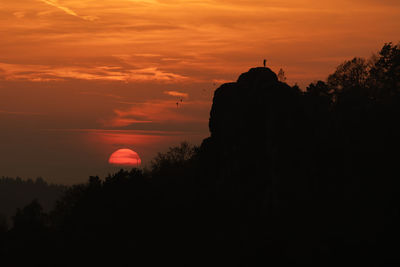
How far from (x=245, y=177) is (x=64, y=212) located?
5126 centimetres

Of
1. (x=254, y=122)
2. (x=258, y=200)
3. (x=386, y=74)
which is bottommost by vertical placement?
(x=258, y=200)

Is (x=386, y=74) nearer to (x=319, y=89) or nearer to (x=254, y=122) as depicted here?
(x=319, y=89)

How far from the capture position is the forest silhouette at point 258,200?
268ft

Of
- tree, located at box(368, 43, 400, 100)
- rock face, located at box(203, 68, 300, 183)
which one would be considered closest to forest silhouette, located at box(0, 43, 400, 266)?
rock face, located at box(203, 68, 300, 183)

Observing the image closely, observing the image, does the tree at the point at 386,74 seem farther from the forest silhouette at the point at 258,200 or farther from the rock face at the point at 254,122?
the rock face at the point at 254,122

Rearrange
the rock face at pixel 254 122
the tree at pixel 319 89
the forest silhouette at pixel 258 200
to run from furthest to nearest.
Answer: the tree at pixel 319 89
the rock face at pixel 254 122
the forest silhouette at pixel 258 200

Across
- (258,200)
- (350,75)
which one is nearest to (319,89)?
(350,75)

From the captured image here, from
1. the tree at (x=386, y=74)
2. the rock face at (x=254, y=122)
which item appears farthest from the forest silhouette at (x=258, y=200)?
the tree at (x=386, y=74)

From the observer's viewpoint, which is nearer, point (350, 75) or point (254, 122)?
point (254, 122)

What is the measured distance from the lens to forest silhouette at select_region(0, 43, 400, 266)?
268 ft

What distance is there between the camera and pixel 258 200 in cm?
8906

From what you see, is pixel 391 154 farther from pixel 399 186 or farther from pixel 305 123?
pixel 305 123

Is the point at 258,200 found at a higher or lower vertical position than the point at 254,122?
lower

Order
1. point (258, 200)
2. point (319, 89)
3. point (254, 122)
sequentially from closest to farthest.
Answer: point (258, 200) → point (254, 122) → point (319, 89)
